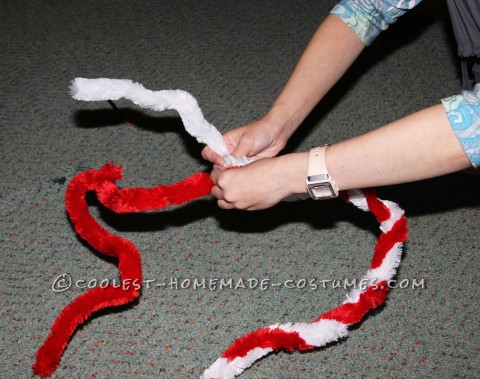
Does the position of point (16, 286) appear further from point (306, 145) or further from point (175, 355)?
point (306, 145)

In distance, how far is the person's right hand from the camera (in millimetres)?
874

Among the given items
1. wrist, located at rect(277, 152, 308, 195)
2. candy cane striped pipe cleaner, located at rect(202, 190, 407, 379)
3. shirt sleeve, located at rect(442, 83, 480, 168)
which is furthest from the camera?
candy cane striped pipe cleaner, located at rect(202, 190, 407, 379)

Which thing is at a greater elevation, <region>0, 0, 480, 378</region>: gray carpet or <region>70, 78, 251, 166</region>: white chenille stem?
<region>70, 78, 251, 166</region>: white chenille stem

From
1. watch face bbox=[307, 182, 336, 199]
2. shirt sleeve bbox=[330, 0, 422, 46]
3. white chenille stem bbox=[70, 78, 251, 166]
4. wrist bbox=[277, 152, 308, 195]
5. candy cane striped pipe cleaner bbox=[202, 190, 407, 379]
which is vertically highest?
white chenille stem bbox=[70, 78, 251, 166]

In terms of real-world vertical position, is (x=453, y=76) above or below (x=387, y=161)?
below

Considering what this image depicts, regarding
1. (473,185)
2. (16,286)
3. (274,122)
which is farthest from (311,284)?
(16,286)

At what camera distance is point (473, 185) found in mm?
1175

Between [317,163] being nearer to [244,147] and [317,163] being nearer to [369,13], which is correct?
[244,147]

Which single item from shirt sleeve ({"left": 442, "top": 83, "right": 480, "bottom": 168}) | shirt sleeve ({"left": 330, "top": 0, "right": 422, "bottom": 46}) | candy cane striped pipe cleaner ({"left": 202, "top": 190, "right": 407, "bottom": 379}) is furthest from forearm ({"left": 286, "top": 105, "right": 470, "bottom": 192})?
shirt sleeve ({"left": 330, "top": 0, "right": 422, "bottom": 46})

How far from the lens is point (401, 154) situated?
67cm

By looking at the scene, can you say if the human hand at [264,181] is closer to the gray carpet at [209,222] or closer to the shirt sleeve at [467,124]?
the shirt sleeve at [467,124]

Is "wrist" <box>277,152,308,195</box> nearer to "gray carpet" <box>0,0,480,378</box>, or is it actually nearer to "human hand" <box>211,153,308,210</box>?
"human hand" <box>211,153,308,210</box>

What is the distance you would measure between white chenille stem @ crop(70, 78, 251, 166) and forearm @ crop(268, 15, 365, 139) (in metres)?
0.12

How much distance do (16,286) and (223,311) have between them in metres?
0.39
